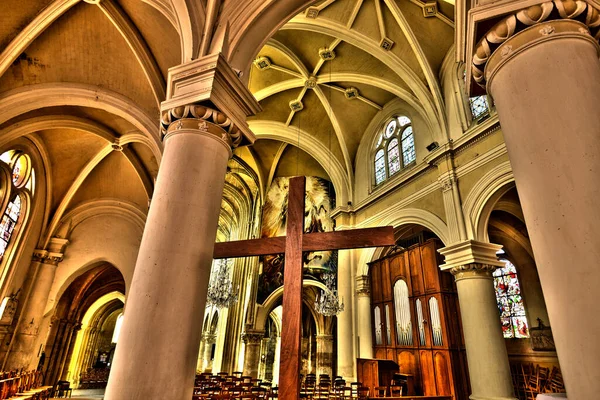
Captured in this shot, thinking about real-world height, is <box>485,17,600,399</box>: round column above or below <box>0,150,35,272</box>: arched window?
below

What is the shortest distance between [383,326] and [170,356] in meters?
9.31

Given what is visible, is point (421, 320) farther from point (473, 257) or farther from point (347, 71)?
point (347, 71)

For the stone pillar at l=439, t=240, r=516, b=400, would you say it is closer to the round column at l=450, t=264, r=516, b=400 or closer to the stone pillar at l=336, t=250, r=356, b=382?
the round column at l=450, t=264, r=516, b=400

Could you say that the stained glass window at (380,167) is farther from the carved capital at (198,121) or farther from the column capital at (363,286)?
the carved capital at (198,121)

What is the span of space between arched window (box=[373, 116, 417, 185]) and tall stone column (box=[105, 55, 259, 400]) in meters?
7.82

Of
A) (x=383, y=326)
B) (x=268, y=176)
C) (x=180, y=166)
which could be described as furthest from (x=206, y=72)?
(x=268, y=176)

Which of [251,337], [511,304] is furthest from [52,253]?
A: [511,304]

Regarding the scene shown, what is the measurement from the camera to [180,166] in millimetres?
3225

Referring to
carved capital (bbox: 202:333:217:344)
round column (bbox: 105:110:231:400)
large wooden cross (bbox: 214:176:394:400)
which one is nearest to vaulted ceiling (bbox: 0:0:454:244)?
round column (bbox: 105:110:231:400)

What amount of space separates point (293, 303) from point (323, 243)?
2.17 ft

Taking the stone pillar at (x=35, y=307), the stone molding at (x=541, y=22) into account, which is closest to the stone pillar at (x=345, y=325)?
the stone pillar at (x=35, y=307)

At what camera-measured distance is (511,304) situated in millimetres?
11641

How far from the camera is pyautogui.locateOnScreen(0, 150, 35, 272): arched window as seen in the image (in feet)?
30.8

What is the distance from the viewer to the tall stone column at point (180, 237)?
254cm
